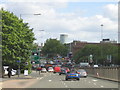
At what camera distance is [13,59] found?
57.0m

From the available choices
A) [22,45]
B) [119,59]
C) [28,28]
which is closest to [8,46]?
[22,45]

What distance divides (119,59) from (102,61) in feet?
42.9

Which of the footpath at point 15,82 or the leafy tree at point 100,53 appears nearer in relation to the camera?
the footpath at point 15,82

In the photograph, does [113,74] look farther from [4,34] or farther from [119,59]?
[119,59]

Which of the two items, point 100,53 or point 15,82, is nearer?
point 15,82

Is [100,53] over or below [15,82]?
over

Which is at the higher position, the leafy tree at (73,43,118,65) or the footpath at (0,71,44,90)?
the leafy tree at (73,43,118,65)

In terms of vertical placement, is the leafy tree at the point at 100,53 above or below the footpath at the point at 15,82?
above

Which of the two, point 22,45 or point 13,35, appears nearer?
point 13,35

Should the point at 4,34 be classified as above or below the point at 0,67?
above

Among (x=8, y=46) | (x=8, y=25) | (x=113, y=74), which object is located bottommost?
(x=113, y=74)

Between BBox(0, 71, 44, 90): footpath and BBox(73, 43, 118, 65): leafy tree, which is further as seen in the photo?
BBox(73, 43, 118, 65): leafy tree

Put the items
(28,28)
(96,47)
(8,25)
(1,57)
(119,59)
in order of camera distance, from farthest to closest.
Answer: (96,47) < (119,59) < (28,28) < (8,25) < (1,57)

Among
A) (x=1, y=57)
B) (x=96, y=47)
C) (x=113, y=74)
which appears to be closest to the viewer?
(x=113, y=74)
